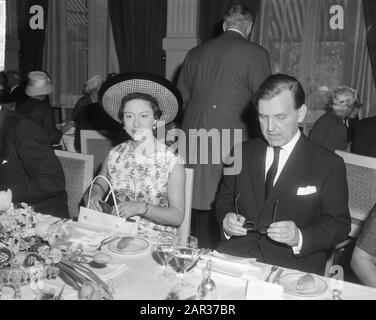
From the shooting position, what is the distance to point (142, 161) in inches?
104

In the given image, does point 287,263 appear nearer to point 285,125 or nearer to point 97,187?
point 285,125

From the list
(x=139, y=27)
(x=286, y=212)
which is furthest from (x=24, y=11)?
(x=286, y=212)

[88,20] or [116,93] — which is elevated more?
[88,20]

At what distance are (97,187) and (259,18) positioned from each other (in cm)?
447

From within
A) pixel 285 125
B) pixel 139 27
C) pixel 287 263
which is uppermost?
pixel 139 27

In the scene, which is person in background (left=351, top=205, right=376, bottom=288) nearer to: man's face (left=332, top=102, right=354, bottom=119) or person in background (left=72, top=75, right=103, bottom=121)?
man's face (left=332, top=102, right=354, bottom=119)

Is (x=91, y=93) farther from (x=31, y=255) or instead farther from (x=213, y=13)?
(x=31, y=255)

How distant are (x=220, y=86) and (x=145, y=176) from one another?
1.44m

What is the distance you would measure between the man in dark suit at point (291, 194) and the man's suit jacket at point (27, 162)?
1.00 meters

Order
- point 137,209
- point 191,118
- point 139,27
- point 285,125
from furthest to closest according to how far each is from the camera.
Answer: point 139,27
point 191,118
point 137,209
point 285,125

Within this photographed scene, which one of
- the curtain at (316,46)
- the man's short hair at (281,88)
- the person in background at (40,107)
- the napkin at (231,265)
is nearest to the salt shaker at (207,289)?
the napkin at (231,265)

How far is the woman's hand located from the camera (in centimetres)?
229

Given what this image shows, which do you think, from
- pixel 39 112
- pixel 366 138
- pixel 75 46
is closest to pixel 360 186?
pixel 366 138

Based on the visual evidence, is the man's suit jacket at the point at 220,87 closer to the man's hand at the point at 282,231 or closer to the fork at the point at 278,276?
the man's hand at the point at 282,231
